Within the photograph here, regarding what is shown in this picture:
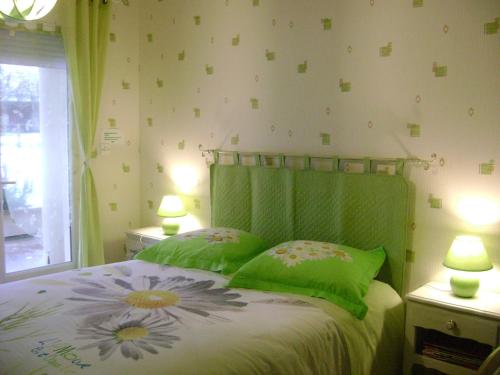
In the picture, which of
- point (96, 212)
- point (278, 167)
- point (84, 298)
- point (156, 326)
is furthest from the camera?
point (96, 212)

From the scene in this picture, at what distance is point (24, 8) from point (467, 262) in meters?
2.15

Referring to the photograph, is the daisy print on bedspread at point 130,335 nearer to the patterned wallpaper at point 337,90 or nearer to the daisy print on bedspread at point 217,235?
the daisy print on bedspread at point 217,235

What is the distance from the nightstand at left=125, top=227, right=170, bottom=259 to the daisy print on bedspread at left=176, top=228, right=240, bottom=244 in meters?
0.58

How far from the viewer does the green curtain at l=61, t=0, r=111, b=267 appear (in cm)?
373

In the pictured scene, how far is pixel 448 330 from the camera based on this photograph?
7.78 ft

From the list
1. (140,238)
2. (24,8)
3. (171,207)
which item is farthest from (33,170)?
(24,8)

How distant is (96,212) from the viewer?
3922 millimetres

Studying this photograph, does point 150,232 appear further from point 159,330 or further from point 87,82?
point 159,330

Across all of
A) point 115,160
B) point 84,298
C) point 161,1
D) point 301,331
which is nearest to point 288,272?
point 301,331

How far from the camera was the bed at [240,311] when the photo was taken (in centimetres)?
188

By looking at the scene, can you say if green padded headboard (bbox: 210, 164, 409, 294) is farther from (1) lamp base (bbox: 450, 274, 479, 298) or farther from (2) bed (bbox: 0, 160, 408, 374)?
(1) lamp base (bbox: 450, 274, 479, 298)

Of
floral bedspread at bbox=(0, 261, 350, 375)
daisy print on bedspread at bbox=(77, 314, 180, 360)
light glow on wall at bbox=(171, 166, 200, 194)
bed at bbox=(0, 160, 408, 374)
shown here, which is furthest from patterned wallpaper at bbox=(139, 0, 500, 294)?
daisy print on bedspread at bbox=(77, 314, 180, 360)

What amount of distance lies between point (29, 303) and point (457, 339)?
80.8 inches

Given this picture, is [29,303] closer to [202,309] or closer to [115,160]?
[202,309]
